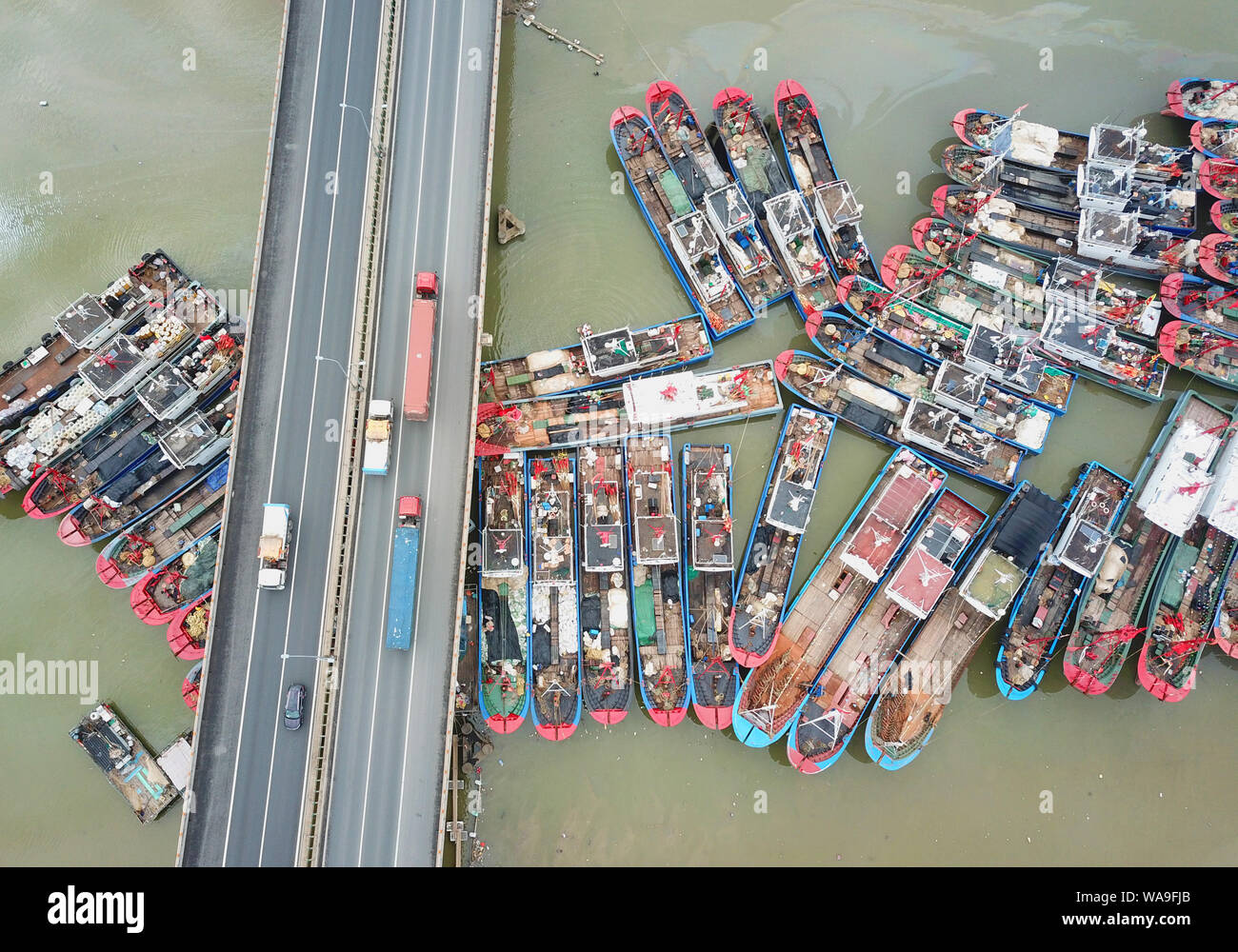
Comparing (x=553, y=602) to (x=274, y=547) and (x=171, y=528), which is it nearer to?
(x=274, y=547)

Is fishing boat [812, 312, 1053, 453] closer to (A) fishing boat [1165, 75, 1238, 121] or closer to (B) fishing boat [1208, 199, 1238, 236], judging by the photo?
(B) fishing boat [1208, 199, 1238, 236]

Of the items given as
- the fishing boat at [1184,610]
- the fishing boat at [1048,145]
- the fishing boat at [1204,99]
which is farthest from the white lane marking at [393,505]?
the fishing boat at [1204,99]

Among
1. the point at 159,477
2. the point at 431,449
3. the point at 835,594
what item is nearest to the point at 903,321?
the point at 835,594

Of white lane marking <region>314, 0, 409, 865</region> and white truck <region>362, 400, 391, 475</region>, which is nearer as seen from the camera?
white lane marking <region>314, 0, 409, 865</region>

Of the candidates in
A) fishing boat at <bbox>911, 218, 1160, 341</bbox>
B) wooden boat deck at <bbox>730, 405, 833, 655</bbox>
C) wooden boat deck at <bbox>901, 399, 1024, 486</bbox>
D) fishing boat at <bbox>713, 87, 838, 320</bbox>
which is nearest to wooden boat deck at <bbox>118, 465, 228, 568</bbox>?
wooden boat deck at <bbox>730, 405, 833, 655</bbox>

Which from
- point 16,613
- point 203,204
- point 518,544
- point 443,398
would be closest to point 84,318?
point 203,204

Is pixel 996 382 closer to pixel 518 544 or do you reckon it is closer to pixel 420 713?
pixel 518 544
